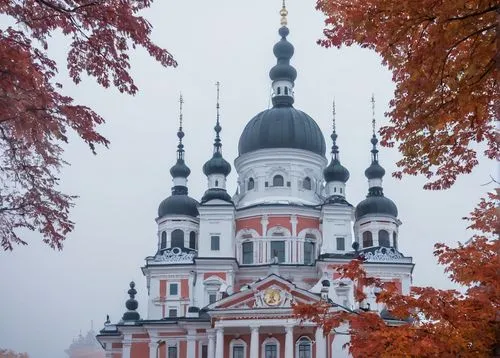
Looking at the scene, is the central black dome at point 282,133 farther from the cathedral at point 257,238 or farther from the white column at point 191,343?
the white column at point 191,343

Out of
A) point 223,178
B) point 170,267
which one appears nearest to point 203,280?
point 170,267

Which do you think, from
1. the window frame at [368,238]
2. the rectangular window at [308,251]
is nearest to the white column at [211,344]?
the rectangular window at [308,251]

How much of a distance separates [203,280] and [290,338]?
8.57m

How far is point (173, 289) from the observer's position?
5053 centimetres

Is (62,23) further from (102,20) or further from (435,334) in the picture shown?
(435,334)

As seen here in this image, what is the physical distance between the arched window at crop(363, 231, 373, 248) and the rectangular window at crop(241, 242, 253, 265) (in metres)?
7.35

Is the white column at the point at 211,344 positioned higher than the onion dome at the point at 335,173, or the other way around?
the onion dome at the point at 335,173

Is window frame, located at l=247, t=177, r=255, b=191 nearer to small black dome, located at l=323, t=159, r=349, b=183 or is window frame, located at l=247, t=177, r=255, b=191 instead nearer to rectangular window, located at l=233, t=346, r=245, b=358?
small black dome, located at l=323, t=159, r=349, b=183

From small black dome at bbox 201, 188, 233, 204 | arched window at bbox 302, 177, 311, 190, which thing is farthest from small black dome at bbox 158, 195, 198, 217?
arched window at bbox 302, 177, 311, 190

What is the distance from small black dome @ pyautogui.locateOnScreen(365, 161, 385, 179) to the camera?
171 ft

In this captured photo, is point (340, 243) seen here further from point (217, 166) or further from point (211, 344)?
point (211, 344)

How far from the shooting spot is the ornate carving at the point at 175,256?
50719 mm

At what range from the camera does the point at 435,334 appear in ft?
42.8

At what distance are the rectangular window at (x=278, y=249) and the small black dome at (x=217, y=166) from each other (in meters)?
5.87
